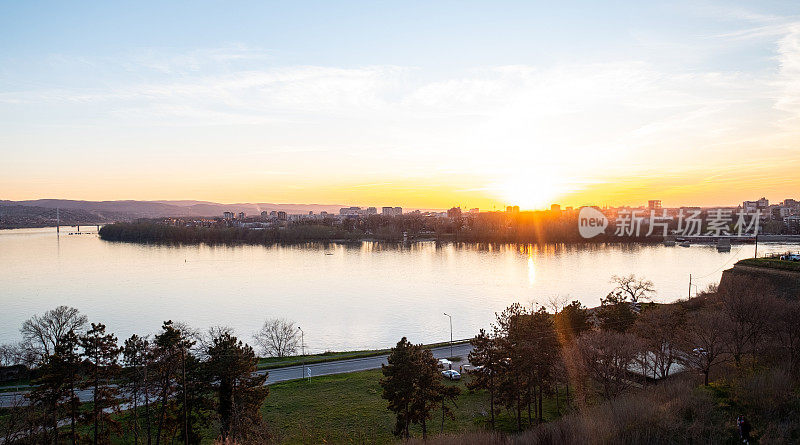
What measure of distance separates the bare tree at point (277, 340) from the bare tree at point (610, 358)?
934 cm

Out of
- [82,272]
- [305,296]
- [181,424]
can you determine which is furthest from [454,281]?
[82,272]

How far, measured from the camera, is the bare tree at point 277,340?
14664mm

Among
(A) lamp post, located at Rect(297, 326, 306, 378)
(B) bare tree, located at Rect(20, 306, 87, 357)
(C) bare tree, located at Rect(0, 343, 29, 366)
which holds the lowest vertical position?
(A) lamp post, located at Rect(297, 326, 306, 378)

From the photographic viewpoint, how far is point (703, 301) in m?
14.8

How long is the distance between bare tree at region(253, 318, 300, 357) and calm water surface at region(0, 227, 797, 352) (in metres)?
0.61

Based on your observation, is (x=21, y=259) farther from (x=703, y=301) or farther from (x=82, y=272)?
(x=703, y=301)

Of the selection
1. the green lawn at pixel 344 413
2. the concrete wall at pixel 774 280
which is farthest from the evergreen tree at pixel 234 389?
the concrete wall at pixel 774 280

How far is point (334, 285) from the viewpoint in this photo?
2494 cm

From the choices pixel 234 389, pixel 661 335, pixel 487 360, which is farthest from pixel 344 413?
pixel 661 335

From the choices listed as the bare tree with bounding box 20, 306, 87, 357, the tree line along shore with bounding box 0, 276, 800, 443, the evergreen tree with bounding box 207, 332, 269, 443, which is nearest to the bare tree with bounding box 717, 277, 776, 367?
A: the tree line along shore with bounding box 0, 276, 800, 443

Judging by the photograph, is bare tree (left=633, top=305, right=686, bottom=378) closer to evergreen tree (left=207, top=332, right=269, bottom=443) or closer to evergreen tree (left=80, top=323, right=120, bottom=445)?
evergreen tree (left=207, top=332, right=269, bottom=443)

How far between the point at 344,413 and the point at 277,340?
22.3 ft

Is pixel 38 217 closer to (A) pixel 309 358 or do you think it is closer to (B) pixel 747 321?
(A) pixel 309 358

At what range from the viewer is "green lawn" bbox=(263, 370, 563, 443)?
7840 mm
